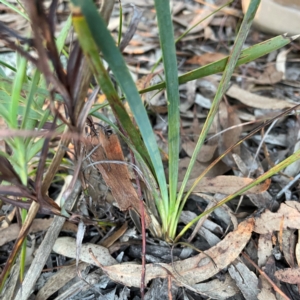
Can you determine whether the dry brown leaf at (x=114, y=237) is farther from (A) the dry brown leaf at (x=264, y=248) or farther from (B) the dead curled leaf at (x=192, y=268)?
(A) the dry brown leaf at (x=264, y=248)

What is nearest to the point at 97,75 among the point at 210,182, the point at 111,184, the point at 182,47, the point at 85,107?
the point at 85,107

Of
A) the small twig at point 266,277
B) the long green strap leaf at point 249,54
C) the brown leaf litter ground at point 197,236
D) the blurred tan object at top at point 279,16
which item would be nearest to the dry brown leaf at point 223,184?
the brown leaf litter ground at point 197,236

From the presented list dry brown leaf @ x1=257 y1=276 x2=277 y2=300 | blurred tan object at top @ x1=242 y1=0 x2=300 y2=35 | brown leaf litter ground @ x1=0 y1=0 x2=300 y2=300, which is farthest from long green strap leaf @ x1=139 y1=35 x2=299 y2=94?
blurred tan object at top @ x1=242 y1=0 x2=300 y2=35

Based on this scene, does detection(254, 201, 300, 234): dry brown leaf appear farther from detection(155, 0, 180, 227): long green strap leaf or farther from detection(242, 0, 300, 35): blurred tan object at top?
detection(242, 0, 300, 35): blurred tan object at top

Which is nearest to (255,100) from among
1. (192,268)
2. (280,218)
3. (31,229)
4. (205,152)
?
(205,152)

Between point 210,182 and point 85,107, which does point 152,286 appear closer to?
point 210,182

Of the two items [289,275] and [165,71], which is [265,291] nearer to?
[289,275]
